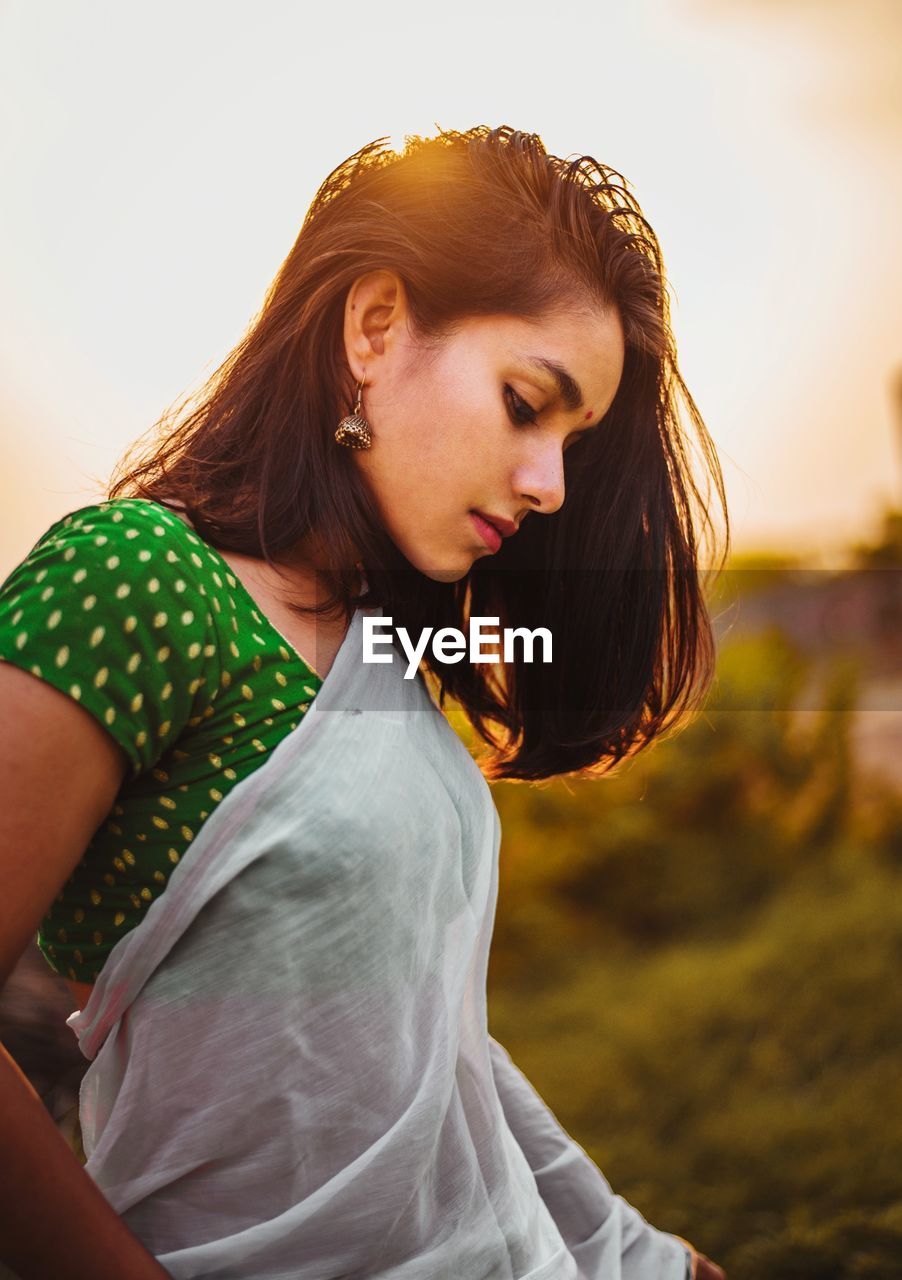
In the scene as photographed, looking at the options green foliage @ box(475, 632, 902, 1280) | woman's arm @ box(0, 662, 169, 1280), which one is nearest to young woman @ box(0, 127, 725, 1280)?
woman's arm @ box(0, 662, 169, 1280)

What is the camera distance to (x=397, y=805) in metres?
1.20

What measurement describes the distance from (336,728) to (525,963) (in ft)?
13.7

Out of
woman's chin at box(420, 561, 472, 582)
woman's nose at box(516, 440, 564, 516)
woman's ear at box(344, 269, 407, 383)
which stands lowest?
woman's chin at box(420, 561, 472, 582)

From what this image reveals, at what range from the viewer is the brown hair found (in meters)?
1.35

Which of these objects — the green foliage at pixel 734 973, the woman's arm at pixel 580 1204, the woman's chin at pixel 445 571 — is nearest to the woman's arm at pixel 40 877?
the woman's chin at pixel 445 571

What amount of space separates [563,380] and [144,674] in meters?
0.61

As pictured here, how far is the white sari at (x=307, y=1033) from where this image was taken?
1.11m

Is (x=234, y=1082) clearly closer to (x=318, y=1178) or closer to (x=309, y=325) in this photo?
(x=318, y=1178)

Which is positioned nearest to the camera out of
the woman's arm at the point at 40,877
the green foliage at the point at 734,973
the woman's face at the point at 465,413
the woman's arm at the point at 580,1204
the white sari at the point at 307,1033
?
the woman's arm at the point at 40,877

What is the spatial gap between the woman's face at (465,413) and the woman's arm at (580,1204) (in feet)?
2.36

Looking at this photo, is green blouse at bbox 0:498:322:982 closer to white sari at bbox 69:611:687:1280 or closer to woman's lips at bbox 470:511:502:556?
white sari at bbox 69:611:687:1280

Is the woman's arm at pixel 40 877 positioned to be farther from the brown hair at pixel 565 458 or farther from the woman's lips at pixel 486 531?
the woman's lips at pixel 486 531

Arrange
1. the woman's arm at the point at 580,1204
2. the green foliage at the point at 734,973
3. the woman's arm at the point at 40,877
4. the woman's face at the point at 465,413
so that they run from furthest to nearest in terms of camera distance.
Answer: the green foliage at the point at 734,973
the woman's arm at the point at 580,1204
the woman's face at the point at 465,413
the woman's arm at the point at 40,877

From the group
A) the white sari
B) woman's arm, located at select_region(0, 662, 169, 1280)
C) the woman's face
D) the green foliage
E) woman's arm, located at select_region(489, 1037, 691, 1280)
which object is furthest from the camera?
the green foliage
